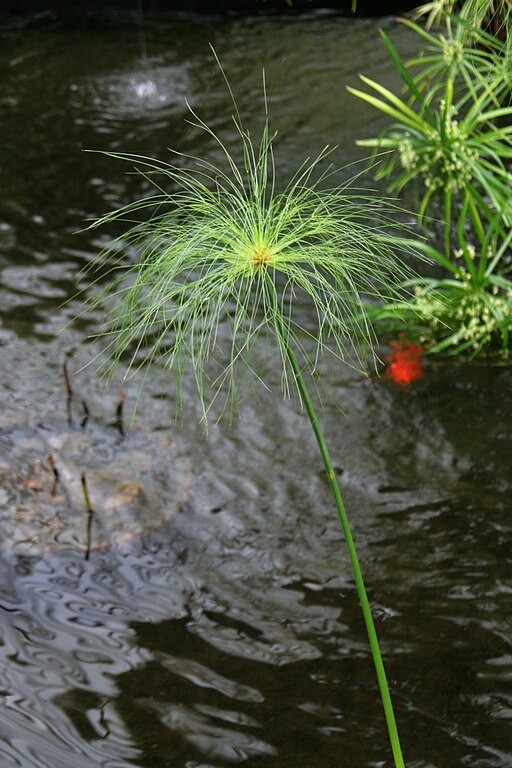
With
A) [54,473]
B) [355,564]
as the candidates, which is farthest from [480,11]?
[355,564]

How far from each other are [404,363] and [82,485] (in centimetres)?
138

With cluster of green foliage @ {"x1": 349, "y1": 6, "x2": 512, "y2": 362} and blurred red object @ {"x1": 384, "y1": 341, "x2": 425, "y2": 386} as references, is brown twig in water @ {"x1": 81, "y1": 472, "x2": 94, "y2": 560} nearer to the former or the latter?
cluster of green foliage @ {"x1": 349, "y1": 6, "x2": 512, "y2": 362}

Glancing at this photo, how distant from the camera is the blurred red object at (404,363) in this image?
3.33m

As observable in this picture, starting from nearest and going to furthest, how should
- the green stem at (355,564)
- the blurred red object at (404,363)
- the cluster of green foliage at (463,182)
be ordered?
the green stem at (355,564), the cluster of green foliage at (463,182), the blurred red object at (404,363)

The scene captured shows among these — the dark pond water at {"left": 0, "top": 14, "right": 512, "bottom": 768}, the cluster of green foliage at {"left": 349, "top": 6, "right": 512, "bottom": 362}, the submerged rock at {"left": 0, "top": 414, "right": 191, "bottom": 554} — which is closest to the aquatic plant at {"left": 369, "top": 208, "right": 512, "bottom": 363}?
the cluster of green foliage at {"left": 349, "top": 6, "right": 512, "bottom": 362}

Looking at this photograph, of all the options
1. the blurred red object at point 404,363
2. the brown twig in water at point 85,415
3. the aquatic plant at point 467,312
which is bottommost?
the brown twig in water at point 85,415

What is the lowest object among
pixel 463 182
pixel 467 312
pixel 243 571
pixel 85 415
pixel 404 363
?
pixel 243 571

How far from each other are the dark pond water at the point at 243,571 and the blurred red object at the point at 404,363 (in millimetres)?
58

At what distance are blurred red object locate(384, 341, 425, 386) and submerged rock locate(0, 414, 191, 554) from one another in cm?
91

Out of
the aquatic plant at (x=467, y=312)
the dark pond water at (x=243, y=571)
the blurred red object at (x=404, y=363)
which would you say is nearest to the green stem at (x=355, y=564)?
the dark pond water at (x=243, y=571)

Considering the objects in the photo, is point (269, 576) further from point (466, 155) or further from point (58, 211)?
point (58, 211)

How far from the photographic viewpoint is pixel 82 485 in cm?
261

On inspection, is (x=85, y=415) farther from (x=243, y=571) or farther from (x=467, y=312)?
(x=467, y=312)

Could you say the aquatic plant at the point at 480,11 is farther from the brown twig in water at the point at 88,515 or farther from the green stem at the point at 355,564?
the brown twig in water at the point at 88,515
